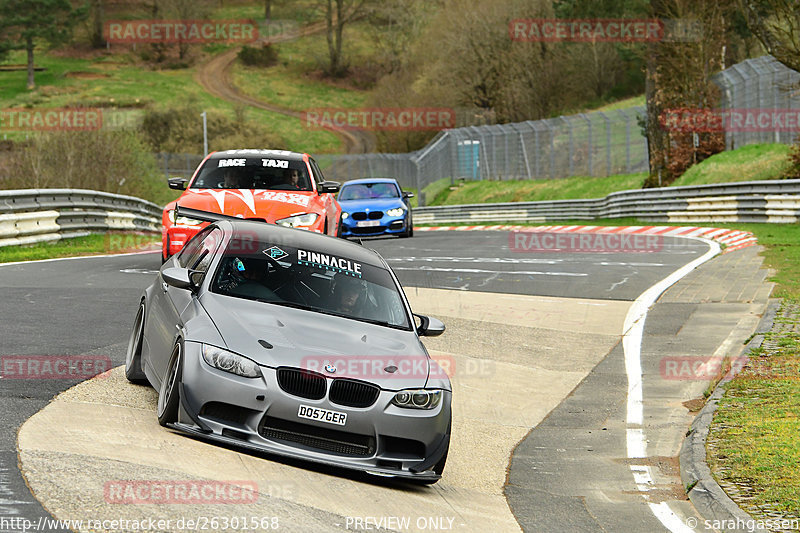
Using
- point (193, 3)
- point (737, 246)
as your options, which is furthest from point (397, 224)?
point (193, 3)

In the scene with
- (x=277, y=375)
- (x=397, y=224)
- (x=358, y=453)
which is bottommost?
(x=397, y=224)

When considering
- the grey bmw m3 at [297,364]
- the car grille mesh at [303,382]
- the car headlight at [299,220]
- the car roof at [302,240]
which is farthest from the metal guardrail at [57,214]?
the car grille mesh at [303,382]

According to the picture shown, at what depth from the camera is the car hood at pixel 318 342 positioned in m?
6.86

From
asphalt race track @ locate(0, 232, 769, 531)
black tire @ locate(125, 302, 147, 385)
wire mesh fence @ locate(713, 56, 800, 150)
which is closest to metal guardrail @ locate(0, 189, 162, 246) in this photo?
asphalt race track @ locate(0, 232, 769, 531)

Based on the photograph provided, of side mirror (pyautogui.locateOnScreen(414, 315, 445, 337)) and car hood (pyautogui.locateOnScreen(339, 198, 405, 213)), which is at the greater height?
side mirror (pyautogui.locateOnScreen(414, 315, 445, 337))

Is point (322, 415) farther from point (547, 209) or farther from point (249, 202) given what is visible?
point (547, 209)

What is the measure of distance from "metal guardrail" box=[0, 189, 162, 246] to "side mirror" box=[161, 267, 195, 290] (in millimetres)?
13329

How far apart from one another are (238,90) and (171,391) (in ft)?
374

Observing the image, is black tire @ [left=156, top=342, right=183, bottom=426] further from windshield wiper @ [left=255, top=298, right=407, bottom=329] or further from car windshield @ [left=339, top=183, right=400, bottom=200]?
car windshield @ [left=339, top=183, right=400, bottom=200]

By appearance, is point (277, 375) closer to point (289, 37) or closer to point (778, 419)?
point (778, 419)

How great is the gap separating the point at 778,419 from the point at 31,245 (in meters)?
16.4

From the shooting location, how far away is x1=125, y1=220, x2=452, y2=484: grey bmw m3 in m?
6.75

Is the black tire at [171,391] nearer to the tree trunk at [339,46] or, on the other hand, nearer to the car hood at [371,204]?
the car hood at [371,204]

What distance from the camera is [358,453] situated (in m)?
6.90
